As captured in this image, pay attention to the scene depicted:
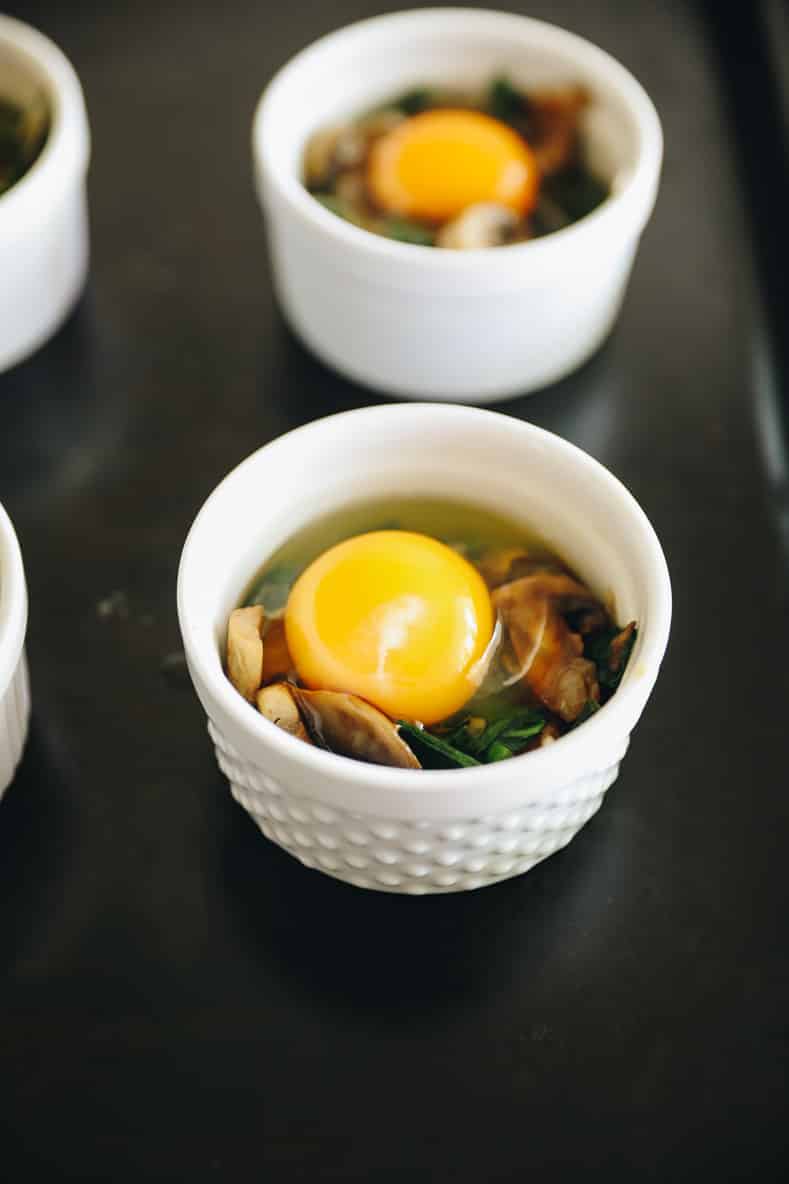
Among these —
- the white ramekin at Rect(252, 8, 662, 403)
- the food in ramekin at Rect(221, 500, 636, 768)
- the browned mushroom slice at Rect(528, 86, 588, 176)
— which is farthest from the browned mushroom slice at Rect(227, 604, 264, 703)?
the browned mushroom slice at Rect(528, 86, 588, 176)

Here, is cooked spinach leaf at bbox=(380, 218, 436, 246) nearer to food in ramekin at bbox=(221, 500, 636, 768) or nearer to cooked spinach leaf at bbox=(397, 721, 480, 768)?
food in ramekin at bbox=(221, 500, 636, 768)

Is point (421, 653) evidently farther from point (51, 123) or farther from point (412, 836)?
point (51, 123)

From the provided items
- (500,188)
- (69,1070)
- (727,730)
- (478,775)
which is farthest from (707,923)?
(500,188)

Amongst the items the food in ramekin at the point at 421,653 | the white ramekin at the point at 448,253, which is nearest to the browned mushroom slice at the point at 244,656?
the food in ramekin at the point at 421,653

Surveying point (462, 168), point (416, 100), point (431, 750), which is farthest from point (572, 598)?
point (416, 100)

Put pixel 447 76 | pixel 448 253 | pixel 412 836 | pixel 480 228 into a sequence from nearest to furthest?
pixel 412 836 → pixel 448 253 → pixel 480 228 → pixel 447 76

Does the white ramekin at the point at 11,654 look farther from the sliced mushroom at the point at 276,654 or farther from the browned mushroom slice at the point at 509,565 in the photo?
the browned mushroom slice at the point at 509,565

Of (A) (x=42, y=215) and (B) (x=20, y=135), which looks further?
(B) (x=20, y=135)
